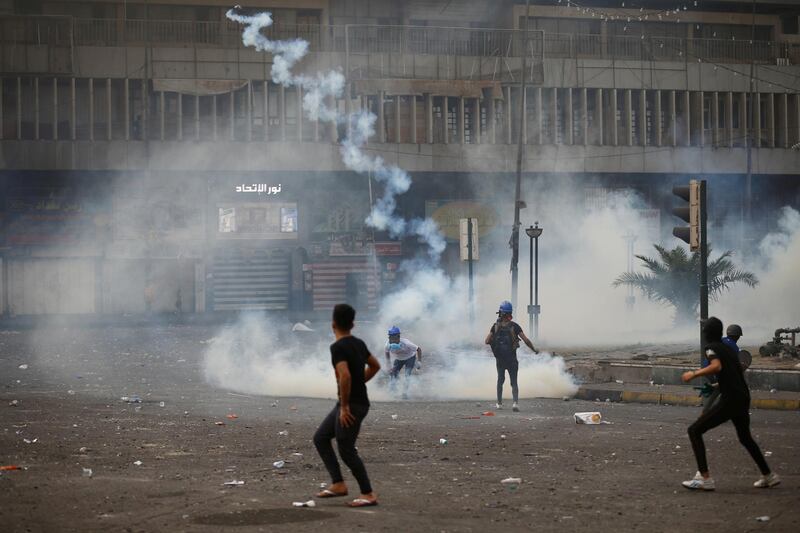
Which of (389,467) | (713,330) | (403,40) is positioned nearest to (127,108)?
(403,40)

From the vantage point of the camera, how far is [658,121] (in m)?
50.7

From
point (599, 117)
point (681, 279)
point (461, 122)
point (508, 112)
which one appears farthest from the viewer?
point (599, 117)

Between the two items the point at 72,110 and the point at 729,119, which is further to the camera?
the point at 729,119

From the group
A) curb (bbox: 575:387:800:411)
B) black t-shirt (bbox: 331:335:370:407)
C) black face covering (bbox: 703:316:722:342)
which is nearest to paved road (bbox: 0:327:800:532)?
curb (bbox: 575:387:800:411)

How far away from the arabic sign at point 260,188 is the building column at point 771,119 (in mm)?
22430

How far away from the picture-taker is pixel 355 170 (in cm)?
4753

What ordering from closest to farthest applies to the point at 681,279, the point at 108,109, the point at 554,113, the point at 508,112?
the point at 681,279
the point at 108,109
the point at 508,112
the point at 554,113

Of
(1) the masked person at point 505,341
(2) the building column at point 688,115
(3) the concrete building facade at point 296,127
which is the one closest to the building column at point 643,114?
(3) the concrete building facade at point 296,127

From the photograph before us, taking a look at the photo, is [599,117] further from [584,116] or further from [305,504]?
[305,504]

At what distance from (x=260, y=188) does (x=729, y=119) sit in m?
21.2

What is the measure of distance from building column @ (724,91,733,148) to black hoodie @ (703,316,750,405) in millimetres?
43791

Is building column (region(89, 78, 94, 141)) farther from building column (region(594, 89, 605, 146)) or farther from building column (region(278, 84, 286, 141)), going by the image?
building column (region(594, 89, 605, 146))

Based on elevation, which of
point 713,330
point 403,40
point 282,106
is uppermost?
point 403,40

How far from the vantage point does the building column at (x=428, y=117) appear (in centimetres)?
4831
